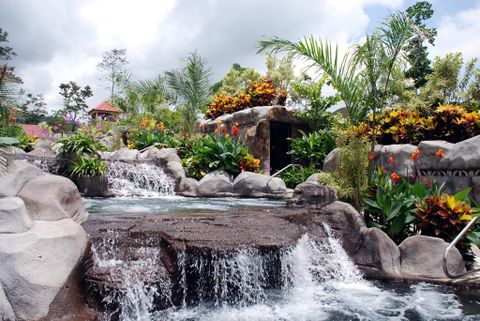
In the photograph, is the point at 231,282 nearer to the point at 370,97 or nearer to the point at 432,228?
→ the point at 432,228

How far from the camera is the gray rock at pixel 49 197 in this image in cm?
408

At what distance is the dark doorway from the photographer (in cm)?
1590

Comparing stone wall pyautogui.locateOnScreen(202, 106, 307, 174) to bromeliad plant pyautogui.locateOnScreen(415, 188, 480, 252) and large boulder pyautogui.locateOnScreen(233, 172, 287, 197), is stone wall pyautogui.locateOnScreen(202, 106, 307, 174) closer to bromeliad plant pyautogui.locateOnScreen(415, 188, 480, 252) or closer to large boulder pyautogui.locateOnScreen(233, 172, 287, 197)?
large boulder pyautogui.locateOnScreen(233, 172, 287, 197)

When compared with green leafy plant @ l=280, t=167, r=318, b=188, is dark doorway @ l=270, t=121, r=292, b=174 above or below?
above

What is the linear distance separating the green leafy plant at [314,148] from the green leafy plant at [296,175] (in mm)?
354

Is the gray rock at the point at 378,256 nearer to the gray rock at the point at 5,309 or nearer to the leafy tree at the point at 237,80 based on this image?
the gray rock at the point at 5,309

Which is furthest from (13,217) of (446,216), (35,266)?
(446,216)

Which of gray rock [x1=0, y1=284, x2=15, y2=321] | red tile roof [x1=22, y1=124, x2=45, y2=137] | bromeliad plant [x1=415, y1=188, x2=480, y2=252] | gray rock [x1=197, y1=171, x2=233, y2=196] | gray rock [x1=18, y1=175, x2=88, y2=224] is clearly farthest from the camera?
red tile roof [x1=22, y1=124, x2=45, y2=137]

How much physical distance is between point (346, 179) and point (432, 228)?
1.69 m

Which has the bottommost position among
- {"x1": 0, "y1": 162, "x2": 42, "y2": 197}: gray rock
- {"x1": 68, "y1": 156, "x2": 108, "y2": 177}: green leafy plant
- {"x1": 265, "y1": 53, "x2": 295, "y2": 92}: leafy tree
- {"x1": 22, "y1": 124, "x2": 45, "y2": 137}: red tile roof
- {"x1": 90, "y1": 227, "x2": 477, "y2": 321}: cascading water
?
{"x1": 90, "y1": 227, "x2": 477, "y2": 321}: cascading water

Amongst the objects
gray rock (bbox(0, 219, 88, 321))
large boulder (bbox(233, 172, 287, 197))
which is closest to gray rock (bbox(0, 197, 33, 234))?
gray rock (bbox(0, 219, 88, 321))

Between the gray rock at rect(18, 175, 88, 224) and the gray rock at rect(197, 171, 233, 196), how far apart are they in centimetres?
562

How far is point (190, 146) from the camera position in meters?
13.3

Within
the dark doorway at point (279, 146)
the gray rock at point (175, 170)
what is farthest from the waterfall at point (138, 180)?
the dark doorway at point (279, 146)
